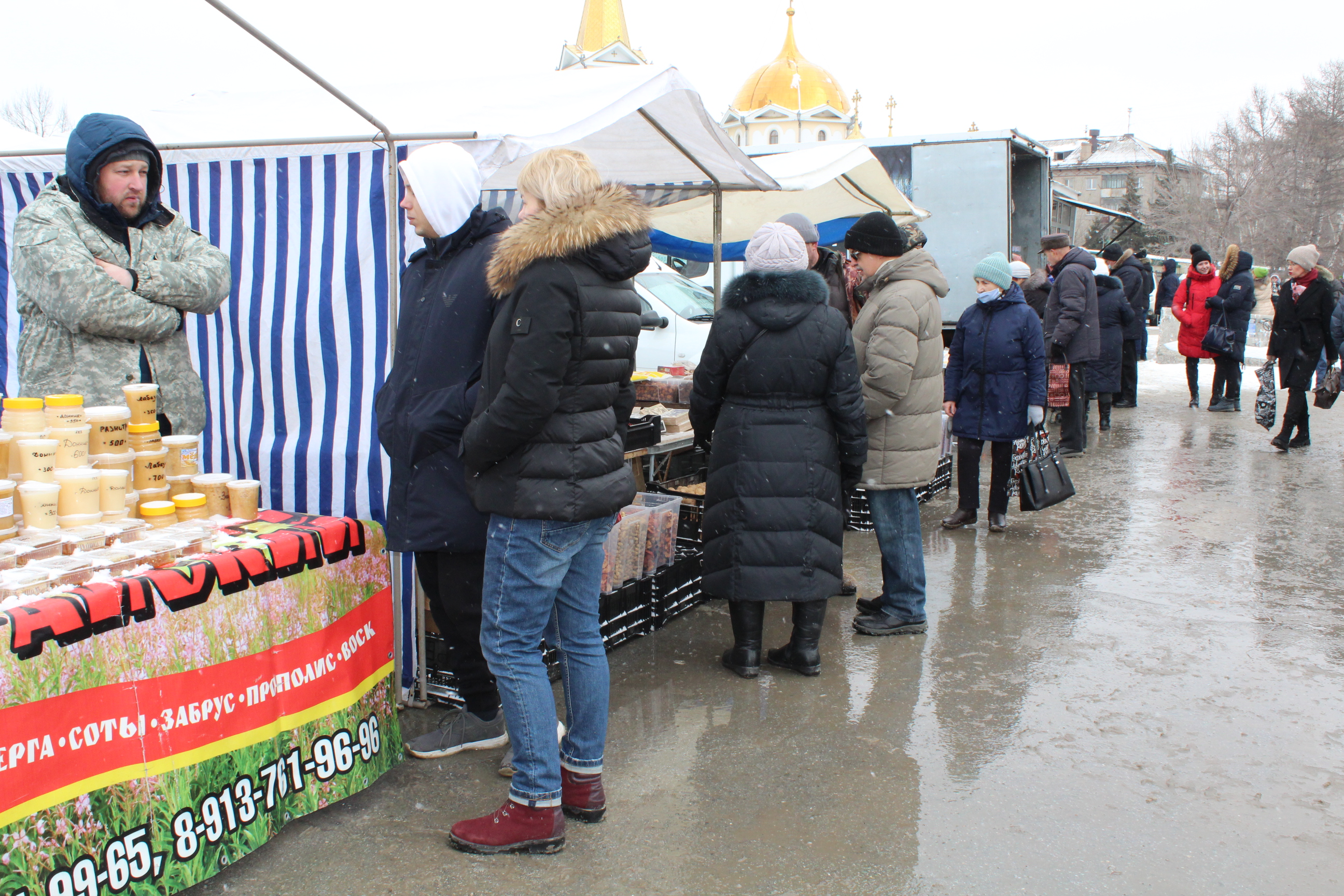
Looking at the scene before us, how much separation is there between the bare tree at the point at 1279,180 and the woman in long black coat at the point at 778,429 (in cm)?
4293

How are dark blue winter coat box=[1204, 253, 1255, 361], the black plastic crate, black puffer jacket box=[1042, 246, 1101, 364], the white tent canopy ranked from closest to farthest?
1. the black plastic crate
2. the white tent canopy
3. black puffer jacket box=[1042, 246, 1101, 364]
4. dark blue winter coat box=[1204, 253, 1255, 361]

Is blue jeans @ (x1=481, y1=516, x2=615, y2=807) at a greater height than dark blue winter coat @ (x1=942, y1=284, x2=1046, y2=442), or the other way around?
dark blue winter coat @ (x1=942, y1=284, x2=1046, y2=442)

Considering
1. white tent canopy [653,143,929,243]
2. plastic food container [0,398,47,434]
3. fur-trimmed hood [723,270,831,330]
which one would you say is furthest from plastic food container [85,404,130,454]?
white tent canopy [653,143,929,243]

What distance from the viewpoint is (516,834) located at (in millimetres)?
2723

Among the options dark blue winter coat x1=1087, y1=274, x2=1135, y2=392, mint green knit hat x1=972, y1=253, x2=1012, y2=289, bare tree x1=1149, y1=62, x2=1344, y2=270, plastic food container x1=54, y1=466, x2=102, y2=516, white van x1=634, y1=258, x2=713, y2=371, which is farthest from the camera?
bare tree x1=1149, y1=62, x2=1344, y2=270

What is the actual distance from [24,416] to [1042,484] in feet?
18.2

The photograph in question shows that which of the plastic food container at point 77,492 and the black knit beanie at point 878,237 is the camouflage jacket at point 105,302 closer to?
the plastic food container at point 77,492

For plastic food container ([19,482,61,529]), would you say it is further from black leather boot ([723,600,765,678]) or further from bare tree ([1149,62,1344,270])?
bare tree ([1149,62,1344,270])

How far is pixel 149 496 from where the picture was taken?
298cm

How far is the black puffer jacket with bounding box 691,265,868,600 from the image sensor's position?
12.4ft

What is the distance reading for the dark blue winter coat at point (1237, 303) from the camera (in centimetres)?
1123

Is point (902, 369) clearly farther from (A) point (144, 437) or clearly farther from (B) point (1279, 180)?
(B) point (1279, 180)

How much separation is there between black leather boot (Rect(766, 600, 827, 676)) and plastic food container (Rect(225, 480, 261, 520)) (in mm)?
2096

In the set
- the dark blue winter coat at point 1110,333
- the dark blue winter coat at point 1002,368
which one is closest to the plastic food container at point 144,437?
the dark blue winter coat at point 1002,368
